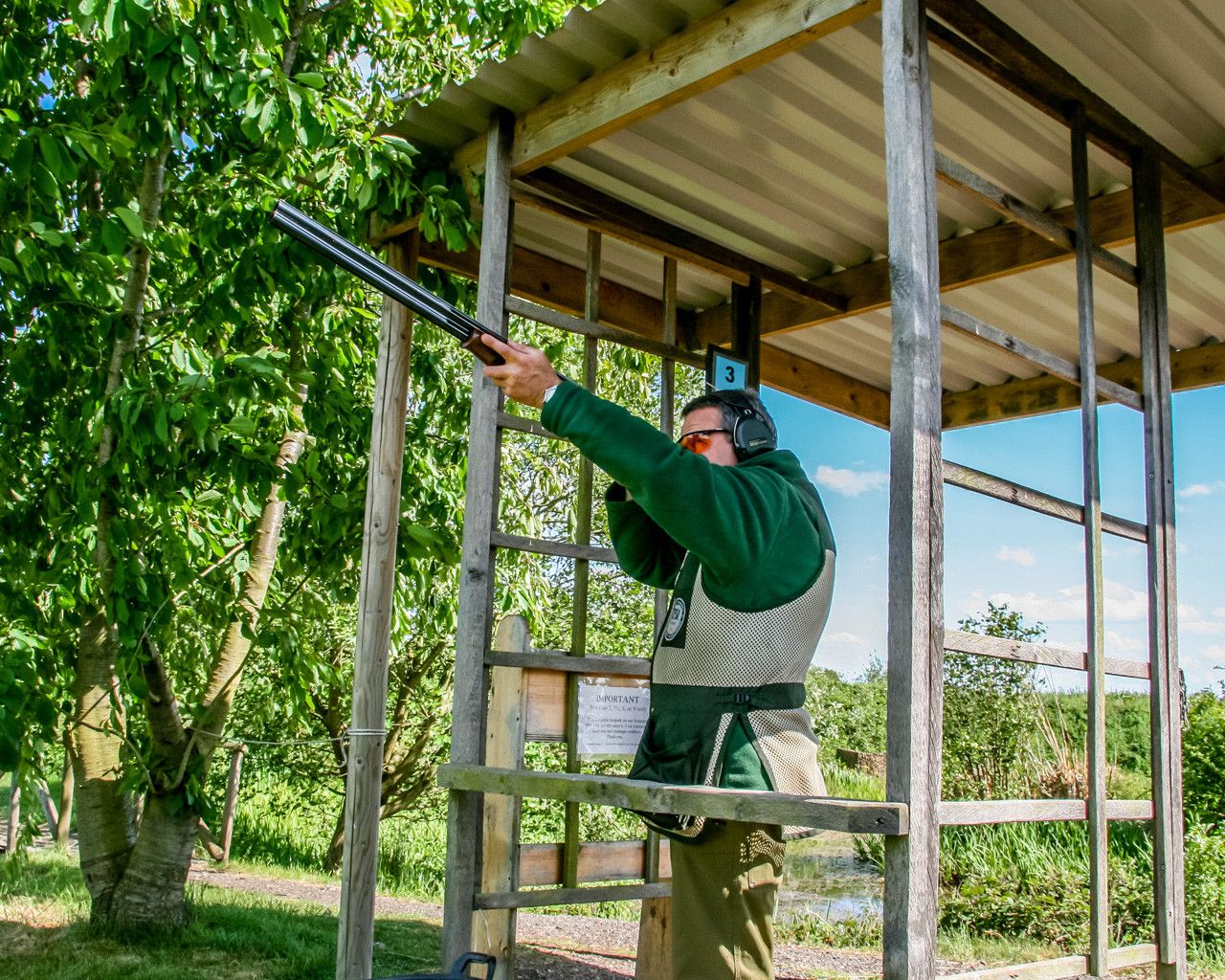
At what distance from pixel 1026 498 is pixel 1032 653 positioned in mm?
504

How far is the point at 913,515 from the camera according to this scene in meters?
2.90

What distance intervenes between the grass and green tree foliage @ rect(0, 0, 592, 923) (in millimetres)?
276

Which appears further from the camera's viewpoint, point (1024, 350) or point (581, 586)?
point (581, 586)

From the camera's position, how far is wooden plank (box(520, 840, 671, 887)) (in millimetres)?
4270

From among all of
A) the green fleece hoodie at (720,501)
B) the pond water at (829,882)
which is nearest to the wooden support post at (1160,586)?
the green fleece hoodie at (720,501)

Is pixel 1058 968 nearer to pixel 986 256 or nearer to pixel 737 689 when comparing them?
pixel 737 689

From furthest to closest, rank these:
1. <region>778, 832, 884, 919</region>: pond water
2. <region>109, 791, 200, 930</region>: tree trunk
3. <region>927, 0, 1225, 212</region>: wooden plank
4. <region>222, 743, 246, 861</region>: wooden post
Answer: <region>222, 743, 246, 861</region>: wooden post → <region>778, 832, 884, 919</region>: pond water → <region>109, 791, 200, 930</region>: tree trunk → <region>927, 0, 1225, 212</region>: wooden plank

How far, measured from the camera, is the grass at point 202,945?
5785mm

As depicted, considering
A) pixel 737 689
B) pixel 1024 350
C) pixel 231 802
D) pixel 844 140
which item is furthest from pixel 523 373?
pixel 231 802

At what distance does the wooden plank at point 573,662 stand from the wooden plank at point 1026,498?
1.53 m

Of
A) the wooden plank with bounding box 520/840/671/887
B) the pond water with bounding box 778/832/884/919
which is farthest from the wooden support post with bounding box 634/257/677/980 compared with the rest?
the pond water with bounding box 778/832/884/919

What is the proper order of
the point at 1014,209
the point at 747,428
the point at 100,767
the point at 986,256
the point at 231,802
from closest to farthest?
the point at 747,428, the point at 1014,209, the point at 986,256, the point at 100,767, the point at 231,802

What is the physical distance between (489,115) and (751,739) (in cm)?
263

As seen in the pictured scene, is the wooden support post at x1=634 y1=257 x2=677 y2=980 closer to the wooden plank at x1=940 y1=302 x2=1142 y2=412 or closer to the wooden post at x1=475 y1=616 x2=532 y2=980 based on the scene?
the wooden post at x1=475 y1=616 x2=532 y2=980
